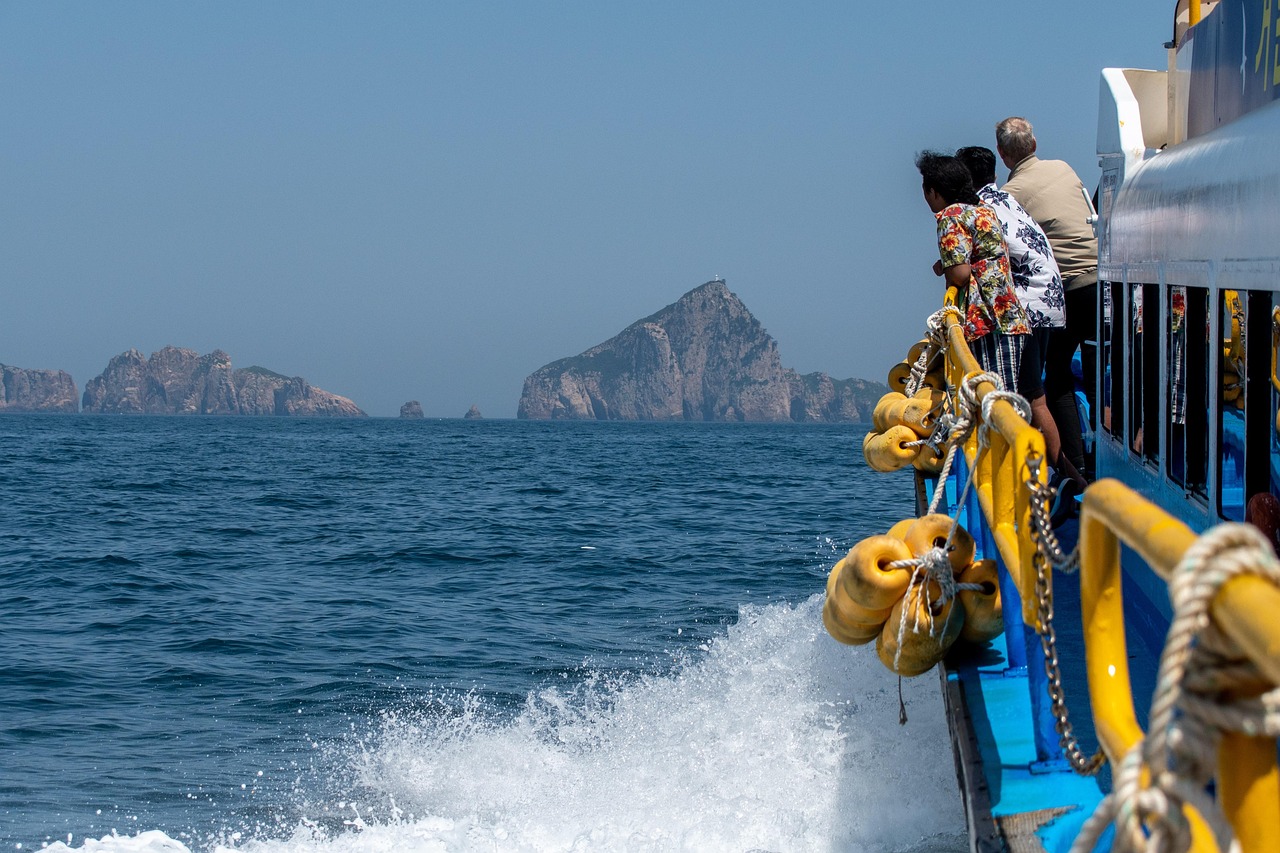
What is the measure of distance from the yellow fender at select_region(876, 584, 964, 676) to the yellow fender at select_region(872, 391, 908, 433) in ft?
10.8

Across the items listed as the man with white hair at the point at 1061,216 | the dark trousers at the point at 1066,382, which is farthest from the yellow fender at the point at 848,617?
the man with white hair at the point at 1061,216

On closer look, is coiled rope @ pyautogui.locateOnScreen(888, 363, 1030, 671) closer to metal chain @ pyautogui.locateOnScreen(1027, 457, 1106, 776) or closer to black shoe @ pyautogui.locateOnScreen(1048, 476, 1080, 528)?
metal chain @ pyautogui.locateOnScreen(1027, 457, 1106, 776)

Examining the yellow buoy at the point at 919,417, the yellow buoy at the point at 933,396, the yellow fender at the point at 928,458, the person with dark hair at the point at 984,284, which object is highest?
the person with dark hair at the point at 984,284

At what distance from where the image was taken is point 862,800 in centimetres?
544

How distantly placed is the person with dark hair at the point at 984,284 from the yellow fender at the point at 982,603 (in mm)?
1344

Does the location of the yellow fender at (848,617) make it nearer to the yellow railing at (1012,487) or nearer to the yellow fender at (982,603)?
the yellow fender at (982,603)

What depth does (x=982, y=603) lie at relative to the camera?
3.99 m

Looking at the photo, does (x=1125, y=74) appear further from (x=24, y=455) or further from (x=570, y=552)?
(x=24, y=455)

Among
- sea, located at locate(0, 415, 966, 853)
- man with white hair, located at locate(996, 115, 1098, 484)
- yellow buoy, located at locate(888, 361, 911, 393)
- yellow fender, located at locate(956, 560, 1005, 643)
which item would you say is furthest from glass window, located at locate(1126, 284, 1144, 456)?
yellow buoy, located at locate(888, 361, 911, 393)

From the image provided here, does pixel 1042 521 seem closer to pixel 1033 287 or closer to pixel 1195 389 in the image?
pixel 1195 389

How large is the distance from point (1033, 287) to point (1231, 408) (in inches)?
72.3

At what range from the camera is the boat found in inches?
46.1

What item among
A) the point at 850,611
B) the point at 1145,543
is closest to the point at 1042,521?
the point at 1145,543

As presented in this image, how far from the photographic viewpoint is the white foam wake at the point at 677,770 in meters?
5.42
